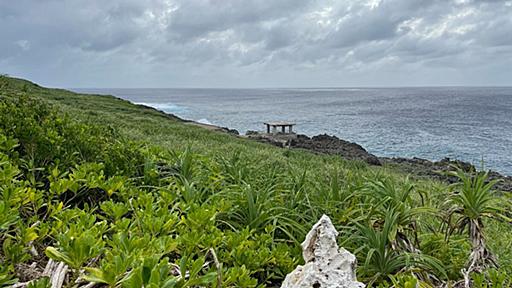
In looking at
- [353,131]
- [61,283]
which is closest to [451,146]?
[353,131]

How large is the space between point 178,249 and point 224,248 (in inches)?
9.3

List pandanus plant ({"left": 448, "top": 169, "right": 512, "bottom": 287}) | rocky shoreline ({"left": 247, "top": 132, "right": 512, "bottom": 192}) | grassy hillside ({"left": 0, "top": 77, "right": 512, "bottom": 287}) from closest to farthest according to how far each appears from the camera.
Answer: grassy hillside ({"left": 0, "top": 77, "right": 512, "bottom": 287}), pandanus plant ({"left": 448, "top": 169, "right": 512, "bottom": 287}), rocky shoreline ({"left": 247, "top": 132, "right": 512, "bottom": 192})

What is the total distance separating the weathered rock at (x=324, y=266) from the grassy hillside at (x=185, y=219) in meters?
0.19

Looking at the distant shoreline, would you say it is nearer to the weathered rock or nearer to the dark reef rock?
the dark reef rock

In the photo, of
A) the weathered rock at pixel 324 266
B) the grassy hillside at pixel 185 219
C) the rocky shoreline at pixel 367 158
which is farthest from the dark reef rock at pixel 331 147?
the weathered rock at pixel 324 266

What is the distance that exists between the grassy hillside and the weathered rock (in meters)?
0.19

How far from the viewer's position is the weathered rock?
5.42 feet

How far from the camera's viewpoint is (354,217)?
2.92 m

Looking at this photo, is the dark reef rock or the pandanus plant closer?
the pandanus plant

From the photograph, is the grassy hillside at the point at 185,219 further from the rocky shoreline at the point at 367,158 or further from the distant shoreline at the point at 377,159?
the rocky shoreline at the point at 367,158

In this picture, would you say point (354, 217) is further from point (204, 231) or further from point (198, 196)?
point (204, 231)

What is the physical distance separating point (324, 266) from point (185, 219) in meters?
0.70

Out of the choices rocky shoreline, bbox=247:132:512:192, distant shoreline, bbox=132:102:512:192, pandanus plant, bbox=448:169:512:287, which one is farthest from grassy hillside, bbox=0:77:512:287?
rocky shoreline, bbox=247:132:512:192

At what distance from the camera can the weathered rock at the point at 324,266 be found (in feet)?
5.42
